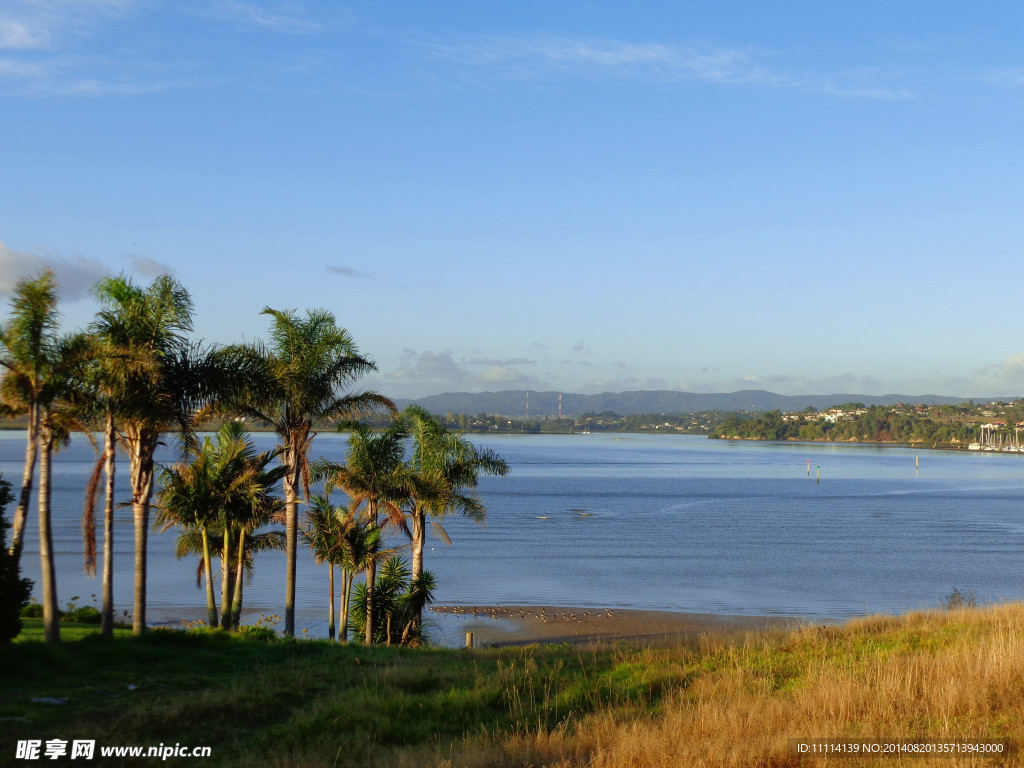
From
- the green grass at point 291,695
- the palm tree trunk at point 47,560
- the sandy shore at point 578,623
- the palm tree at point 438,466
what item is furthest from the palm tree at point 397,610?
the palm tree trunk at point 47,560

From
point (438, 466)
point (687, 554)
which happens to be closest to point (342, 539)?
point (438, 466)

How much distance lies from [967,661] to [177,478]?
1806 centimetres

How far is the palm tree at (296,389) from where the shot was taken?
68.6 feet

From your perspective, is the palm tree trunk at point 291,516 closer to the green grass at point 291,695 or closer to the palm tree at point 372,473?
the palm tree at point 372,473

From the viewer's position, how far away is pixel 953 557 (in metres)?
50.7

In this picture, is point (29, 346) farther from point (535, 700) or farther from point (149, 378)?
point (535, 700)

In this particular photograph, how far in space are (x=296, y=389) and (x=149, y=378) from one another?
14.6 feet

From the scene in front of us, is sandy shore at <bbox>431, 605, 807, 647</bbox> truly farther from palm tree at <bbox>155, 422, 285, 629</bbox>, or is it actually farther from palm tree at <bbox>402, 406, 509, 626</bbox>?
palm tree at <bbox>155, 422, 285, 629</bbox>

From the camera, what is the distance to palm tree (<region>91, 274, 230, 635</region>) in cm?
1717

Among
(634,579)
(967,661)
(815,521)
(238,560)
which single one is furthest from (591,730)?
(815,521)

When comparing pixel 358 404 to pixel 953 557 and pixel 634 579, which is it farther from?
pixel 953 557

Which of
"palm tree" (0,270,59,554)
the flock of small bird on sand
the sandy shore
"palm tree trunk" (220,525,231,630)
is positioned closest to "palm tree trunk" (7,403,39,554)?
"palm tree" (0,270,59,554)

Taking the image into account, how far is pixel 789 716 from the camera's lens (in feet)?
29.5

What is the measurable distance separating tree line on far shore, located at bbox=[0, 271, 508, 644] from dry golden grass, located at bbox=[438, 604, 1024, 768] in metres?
10.7
